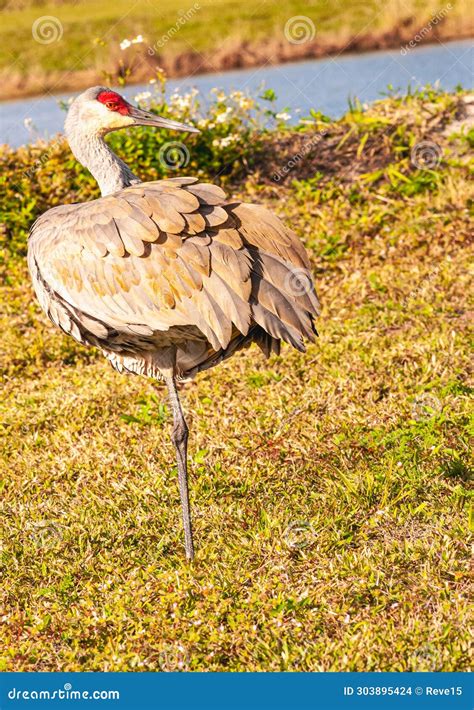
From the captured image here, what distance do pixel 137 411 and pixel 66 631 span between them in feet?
6.86

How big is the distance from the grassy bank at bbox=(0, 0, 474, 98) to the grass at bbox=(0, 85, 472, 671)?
7.63m

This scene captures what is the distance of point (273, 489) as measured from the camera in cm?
448

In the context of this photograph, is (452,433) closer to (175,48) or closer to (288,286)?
(288,286)

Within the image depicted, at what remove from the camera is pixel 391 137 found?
27.9ft

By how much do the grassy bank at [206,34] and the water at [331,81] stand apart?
0.74 m
